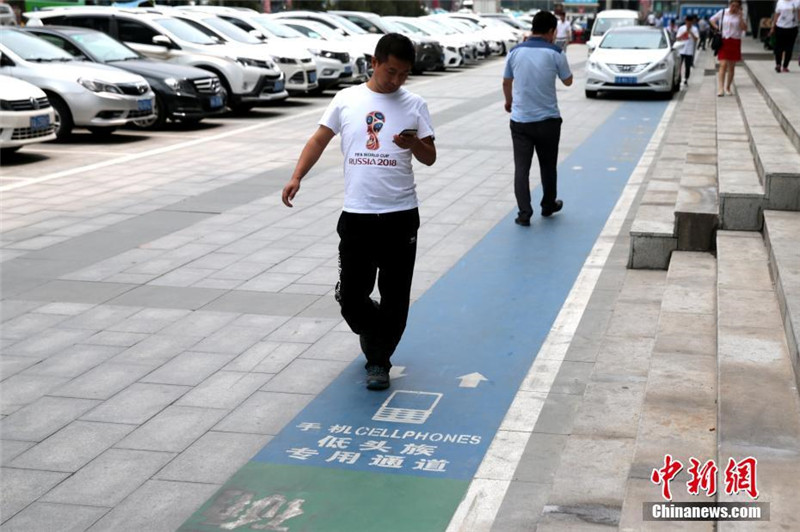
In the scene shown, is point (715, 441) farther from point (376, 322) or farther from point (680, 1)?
point (680, 1)

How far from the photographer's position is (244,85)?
18.7 meters

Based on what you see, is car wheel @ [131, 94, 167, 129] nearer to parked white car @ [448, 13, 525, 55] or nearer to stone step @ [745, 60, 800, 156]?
stone step @ [745, 60, 800, 156]

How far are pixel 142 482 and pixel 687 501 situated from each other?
2.26 m

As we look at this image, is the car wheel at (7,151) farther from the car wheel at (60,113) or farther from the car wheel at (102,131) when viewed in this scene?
the car wheel at (102,131)

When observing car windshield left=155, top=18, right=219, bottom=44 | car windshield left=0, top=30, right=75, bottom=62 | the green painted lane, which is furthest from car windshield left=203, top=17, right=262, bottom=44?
the green painted lane

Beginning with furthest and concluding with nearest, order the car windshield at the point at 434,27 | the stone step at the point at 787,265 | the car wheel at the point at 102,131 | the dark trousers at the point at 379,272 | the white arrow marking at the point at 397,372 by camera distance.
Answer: the car windshield at the point at 434,27 → the car wheel at the point at 102,131 → the white arrow marking at the point at 397,372 → the dark trousers at the point at 379,272 → the stone step at the point at 787,265

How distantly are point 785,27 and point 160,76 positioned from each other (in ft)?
34.7

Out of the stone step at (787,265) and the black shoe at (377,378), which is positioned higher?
the stone step at (787,265)

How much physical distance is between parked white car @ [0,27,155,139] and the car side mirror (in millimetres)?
2816

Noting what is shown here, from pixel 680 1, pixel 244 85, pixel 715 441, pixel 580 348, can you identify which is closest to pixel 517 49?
pixel 580 348

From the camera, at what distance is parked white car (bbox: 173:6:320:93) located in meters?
20.1

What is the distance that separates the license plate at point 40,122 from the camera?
13492 mm

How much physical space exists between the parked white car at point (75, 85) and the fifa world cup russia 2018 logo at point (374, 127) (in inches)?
422

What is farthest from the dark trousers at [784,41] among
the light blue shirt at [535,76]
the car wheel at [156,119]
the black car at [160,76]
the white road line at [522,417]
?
the white road line at [522,417]
